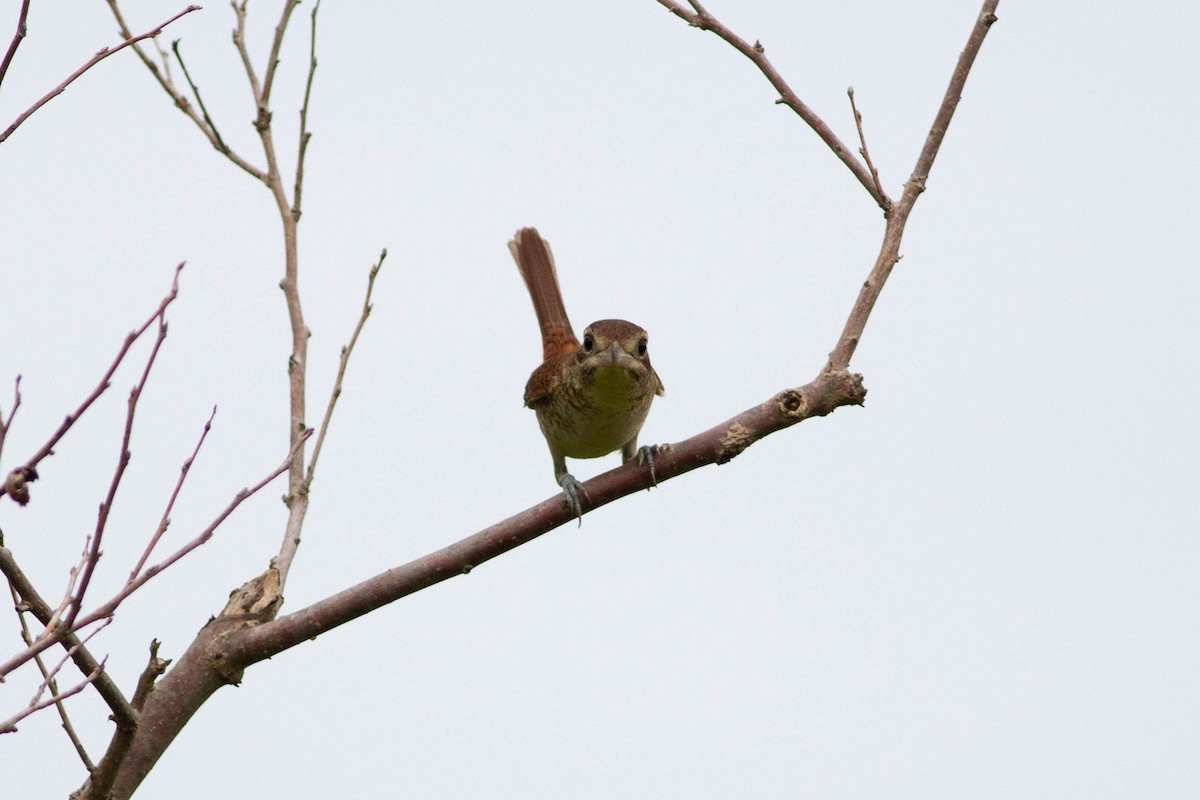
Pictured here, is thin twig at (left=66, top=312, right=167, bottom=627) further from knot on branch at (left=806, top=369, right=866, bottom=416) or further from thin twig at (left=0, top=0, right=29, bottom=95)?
knot on branch at (left=806, top=369, right=866, bottom=416)

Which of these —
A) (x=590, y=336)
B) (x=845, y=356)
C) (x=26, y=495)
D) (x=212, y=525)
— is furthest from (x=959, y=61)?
(x=26, y=495)

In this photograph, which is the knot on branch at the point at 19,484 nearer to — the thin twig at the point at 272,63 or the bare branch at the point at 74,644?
the bare branch at the point at 74,644

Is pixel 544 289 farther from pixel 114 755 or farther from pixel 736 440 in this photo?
pixel 114 755

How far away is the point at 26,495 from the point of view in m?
1.96

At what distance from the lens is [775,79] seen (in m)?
3.61

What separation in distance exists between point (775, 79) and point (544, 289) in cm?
295

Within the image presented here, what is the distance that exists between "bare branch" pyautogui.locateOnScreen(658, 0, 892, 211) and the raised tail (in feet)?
9.16

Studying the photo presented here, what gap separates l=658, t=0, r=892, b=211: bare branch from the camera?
3.60 m

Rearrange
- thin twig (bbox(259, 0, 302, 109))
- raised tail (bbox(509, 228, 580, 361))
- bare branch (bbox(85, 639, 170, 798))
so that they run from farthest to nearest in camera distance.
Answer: raised tail (bbox(509, 228, 580, 361))
thin twig (bbox(259, 0, 302, 109))
bare branch (bbox(85, 639, 170, 798))

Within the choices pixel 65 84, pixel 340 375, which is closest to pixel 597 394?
pixel 340 375

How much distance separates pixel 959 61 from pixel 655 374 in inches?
83.6

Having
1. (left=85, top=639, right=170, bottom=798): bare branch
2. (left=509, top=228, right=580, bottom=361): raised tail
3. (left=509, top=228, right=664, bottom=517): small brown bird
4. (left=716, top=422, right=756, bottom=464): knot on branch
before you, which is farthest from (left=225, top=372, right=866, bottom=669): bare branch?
(left=509, top=228, right=580, bottom=361): raised tail

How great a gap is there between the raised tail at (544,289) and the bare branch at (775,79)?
2.79m

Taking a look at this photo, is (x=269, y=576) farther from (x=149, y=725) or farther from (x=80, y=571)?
(x=80, y=571)
